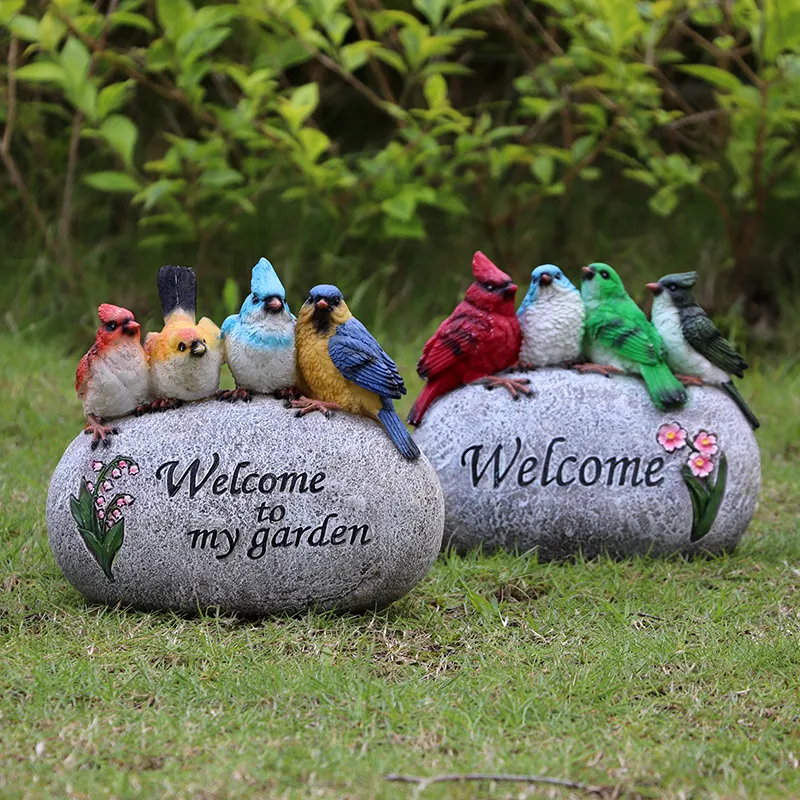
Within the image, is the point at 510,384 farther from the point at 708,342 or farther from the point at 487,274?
the point at 708,342

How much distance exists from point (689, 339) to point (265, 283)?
1.80 meters

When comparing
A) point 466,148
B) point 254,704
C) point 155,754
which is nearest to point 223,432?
point 254,704

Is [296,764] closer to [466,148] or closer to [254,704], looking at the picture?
[254,704]

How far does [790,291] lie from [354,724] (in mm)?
6507

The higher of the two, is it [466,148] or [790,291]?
[466,148]

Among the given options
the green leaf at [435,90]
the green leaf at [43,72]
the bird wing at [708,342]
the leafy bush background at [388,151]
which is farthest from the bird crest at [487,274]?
the green leaf at [43,72]

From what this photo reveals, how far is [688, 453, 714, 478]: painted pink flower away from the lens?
16.3 feet

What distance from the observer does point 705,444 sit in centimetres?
500

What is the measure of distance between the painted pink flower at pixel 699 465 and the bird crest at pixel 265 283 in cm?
177

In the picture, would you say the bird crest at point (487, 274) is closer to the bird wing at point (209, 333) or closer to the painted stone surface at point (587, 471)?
the painted stone surface at point (587, 471)

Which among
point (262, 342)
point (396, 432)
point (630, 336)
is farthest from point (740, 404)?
point (262, 342)

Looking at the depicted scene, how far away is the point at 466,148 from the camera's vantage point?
7926mm

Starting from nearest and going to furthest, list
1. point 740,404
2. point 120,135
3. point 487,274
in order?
point 487,274
point 740,404
point 120,135

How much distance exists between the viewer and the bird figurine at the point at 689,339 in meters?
5.11
